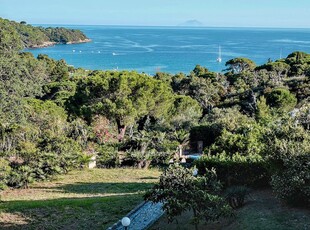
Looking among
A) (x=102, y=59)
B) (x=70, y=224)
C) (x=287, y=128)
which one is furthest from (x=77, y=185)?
(x=102, y=59)

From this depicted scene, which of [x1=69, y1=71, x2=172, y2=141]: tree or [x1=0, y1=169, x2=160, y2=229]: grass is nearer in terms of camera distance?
[x1=0, y1=169, x2=160, y2=229]: grass

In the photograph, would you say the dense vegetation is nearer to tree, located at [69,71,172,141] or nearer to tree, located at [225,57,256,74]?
tree, located at [69,71,172,141]

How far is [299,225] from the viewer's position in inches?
324

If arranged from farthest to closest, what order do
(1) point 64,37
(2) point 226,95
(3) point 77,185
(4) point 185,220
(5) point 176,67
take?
(1) point 64,37, (5) point 176,67, (2) point 226,95, (3) point 77,185, (4) point 185,220

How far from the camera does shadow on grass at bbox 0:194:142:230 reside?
33.4ft

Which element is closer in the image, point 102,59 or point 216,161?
point 216,161

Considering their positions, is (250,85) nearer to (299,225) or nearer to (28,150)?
(28,150)

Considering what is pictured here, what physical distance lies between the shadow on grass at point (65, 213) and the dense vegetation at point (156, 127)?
2.72m

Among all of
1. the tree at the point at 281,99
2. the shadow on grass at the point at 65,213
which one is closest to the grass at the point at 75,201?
the shadow on grass at the point at 65,213

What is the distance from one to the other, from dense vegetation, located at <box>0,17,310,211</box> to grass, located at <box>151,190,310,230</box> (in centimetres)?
43

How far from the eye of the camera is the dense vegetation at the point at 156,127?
10406mm

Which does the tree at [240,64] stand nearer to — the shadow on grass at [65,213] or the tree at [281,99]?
the tree at [281,99]

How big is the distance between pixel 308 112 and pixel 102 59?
9520 cm

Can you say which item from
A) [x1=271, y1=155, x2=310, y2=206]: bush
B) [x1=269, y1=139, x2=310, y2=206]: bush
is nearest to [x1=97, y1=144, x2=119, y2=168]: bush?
[x1=269, y1=139, x2=310, y2=206]: bush
